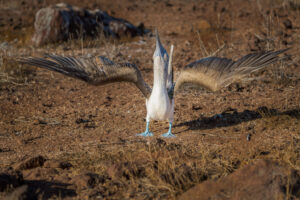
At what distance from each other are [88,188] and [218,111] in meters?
3.60

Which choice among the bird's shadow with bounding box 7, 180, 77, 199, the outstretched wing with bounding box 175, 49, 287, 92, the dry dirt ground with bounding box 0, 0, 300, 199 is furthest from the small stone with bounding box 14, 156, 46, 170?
the outstretched wing with bounding box 175, 49, 287, 92

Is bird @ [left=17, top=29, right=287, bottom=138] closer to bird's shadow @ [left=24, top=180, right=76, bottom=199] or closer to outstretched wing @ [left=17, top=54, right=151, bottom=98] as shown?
outstretched wing @ [left=17, top=54, right=151, bottom=98]

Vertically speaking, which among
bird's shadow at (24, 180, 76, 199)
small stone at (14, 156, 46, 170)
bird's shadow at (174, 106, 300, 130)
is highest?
bird's shadow at (174, 106, 300, 130)

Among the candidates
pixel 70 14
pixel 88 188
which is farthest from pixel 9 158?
pixel 70 14

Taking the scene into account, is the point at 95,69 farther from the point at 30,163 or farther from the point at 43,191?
the point at 43,191

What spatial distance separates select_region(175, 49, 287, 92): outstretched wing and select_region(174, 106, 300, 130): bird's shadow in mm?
1044

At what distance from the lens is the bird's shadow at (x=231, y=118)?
20.9ft

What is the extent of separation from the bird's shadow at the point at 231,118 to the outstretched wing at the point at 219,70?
3.42 feet

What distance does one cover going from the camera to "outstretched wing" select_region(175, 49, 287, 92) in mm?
5328

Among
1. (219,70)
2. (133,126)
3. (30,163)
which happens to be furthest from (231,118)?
(30,163)

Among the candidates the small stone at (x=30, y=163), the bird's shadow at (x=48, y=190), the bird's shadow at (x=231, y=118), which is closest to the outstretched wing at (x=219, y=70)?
the bird's shadow at (x=231, y=118)

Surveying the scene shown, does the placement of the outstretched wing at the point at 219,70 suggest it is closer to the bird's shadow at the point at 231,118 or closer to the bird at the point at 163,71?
the bird at the point at 163,71

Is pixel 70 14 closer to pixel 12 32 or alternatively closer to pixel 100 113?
pixel 12 32

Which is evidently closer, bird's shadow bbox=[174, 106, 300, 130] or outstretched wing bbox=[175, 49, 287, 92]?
outstretched wing bbox=[175, 49, 287, 92]
